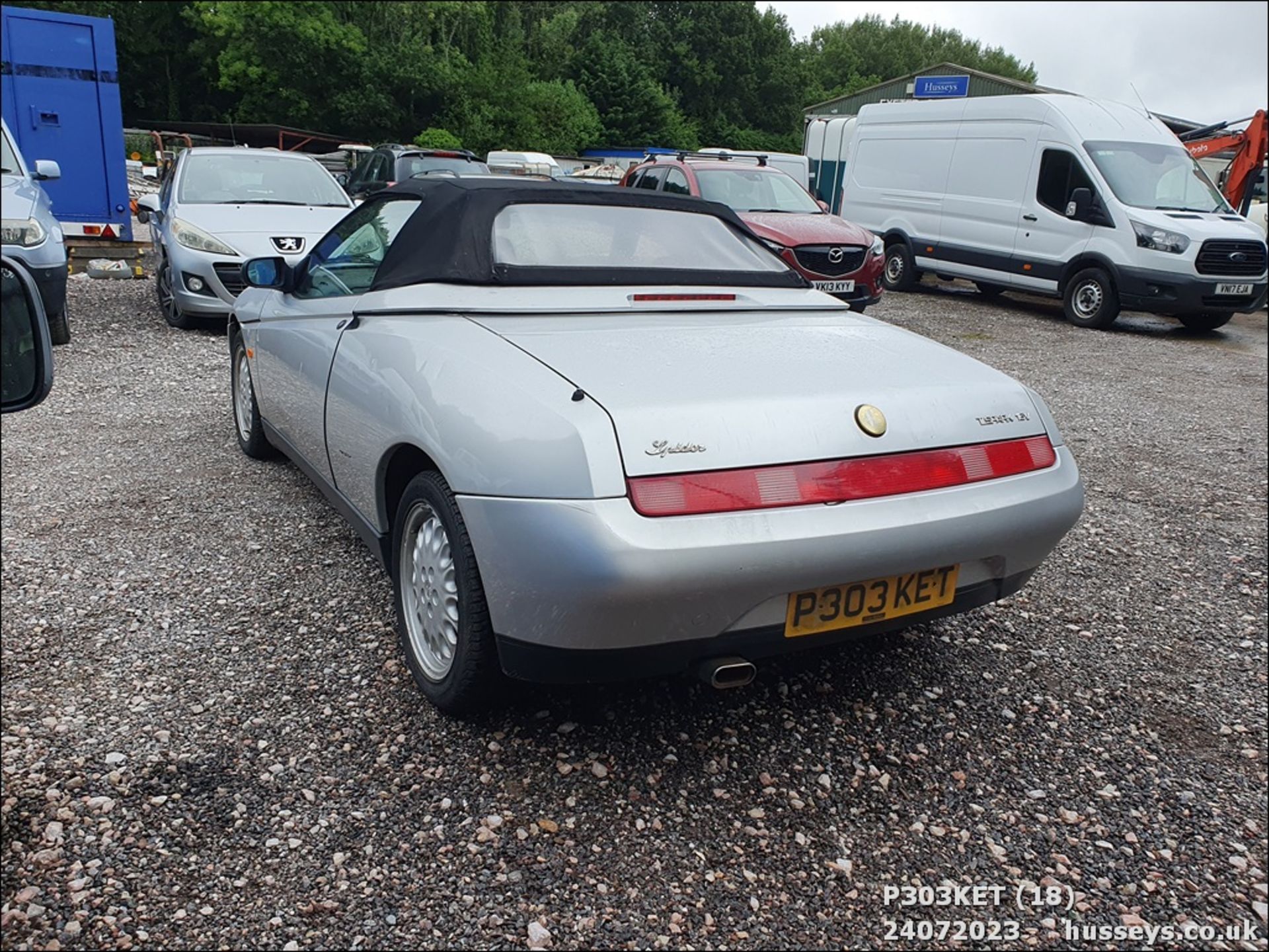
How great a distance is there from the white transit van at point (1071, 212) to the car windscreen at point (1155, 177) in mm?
17

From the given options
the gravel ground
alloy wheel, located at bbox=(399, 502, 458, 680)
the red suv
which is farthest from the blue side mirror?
the red suv

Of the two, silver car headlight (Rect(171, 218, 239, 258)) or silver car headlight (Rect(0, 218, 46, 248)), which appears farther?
silver car headlight (Rect(171, 218, 239, 258))

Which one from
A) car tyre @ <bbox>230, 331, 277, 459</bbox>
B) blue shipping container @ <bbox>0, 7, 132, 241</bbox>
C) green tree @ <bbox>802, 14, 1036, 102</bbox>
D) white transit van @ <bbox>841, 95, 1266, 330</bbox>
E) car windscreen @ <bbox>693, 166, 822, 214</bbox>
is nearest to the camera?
car tyre @ <bbox>230, 331, 277, 459</bbox>

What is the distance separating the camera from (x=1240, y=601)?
12.7 ft

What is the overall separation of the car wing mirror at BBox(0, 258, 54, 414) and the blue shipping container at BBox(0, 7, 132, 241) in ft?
34.5

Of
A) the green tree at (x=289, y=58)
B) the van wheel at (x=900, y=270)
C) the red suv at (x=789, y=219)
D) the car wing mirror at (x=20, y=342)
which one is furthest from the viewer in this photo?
the green tree at (x=289, y=58)

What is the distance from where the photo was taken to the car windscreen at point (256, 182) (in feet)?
28.3

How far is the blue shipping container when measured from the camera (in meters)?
10.2

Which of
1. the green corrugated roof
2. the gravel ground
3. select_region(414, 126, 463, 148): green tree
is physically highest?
the green corrugated roof

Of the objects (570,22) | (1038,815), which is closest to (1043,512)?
(1038,815)

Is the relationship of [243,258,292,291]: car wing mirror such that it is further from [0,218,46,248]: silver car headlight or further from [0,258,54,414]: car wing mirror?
[0,218,46,248]: silver car headlight

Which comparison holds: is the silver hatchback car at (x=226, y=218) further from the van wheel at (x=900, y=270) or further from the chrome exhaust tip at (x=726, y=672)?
the van wheel at (x=900, y=270)

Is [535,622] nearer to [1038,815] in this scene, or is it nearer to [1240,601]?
[1038,815]

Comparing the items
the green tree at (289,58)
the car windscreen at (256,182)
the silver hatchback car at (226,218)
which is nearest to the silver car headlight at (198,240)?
the silver hatchback car at (226,218)
